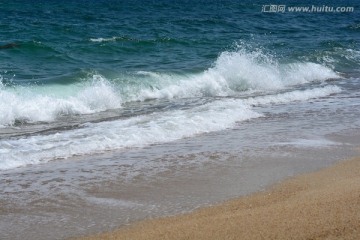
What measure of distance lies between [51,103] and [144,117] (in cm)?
219

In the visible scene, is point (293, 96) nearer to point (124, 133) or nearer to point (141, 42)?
point (124, 133)

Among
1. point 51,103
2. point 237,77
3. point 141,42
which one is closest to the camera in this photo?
point 51,103

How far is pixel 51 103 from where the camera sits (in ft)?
39.1

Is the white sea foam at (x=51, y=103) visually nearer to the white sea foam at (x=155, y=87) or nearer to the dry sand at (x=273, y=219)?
the white sea foam at (x=155, y=87)

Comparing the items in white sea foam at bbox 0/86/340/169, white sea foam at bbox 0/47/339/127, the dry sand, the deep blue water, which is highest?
the dry sand

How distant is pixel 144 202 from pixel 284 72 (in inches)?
Answer: 519

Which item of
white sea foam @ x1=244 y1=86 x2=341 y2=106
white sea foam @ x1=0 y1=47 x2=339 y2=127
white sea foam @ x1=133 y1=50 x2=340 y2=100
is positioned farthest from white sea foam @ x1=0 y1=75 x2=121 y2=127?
white sea foam @ x1=244 y1=86 x2=341 y2=106

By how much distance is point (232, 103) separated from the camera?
12.3m

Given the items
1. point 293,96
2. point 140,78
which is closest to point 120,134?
point 293,96

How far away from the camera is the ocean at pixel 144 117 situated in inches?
241

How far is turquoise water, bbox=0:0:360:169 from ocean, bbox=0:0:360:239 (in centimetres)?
4

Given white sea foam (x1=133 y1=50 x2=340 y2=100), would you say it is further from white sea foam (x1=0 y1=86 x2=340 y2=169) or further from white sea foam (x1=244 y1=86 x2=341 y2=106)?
white sea foam (x1=0 y1=86 x2=340 y2=169)

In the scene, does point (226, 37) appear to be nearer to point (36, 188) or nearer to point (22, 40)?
point (22, 40)

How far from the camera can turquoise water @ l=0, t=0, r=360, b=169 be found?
9.44 metres
